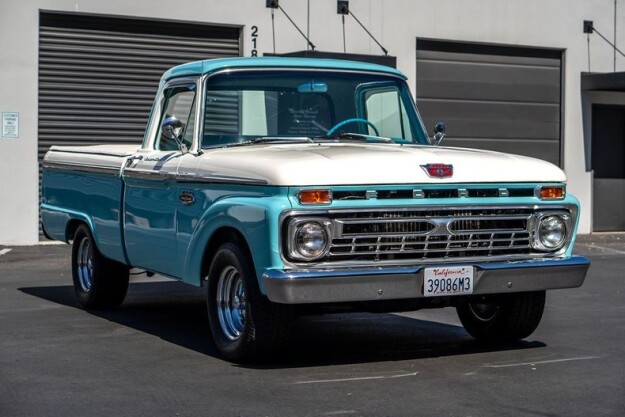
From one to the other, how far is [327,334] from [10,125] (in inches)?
418

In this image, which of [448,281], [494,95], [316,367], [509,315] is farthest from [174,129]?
[494,95]

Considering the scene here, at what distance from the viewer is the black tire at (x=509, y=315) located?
28.2ft

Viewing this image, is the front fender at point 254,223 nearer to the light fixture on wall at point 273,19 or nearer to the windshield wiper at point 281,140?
the windshield wiper at point 281,140

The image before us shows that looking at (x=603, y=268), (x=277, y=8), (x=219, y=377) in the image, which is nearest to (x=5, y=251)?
(x=277, y=8)

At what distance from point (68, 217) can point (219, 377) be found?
13.5 feet

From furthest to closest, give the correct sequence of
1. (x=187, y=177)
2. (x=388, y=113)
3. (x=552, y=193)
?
(x=388, y=113) < (x=187, y=177) < (x=552, y=193)

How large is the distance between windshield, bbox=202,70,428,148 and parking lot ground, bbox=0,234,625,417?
1478 mm

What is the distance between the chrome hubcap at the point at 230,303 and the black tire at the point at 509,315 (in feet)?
4.84

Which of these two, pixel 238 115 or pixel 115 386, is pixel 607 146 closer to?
pixel 238 115

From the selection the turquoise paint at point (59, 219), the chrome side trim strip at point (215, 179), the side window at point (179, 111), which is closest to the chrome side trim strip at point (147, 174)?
the chrome side trim strip at point (215, 179)

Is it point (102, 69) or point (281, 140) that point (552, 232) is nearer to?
point (281, 140)

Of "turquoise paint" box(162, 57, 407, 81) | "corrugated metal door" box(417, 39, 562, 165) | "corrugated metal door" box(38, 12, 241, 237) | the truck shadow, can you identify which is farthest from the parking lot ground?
"corrugated metal door" box(417, 39, 562, 165)

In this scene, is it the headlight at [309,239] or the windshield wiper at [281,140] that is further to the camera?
the windshield wiper at [281,140]

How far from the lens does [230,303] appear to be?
320 inches
